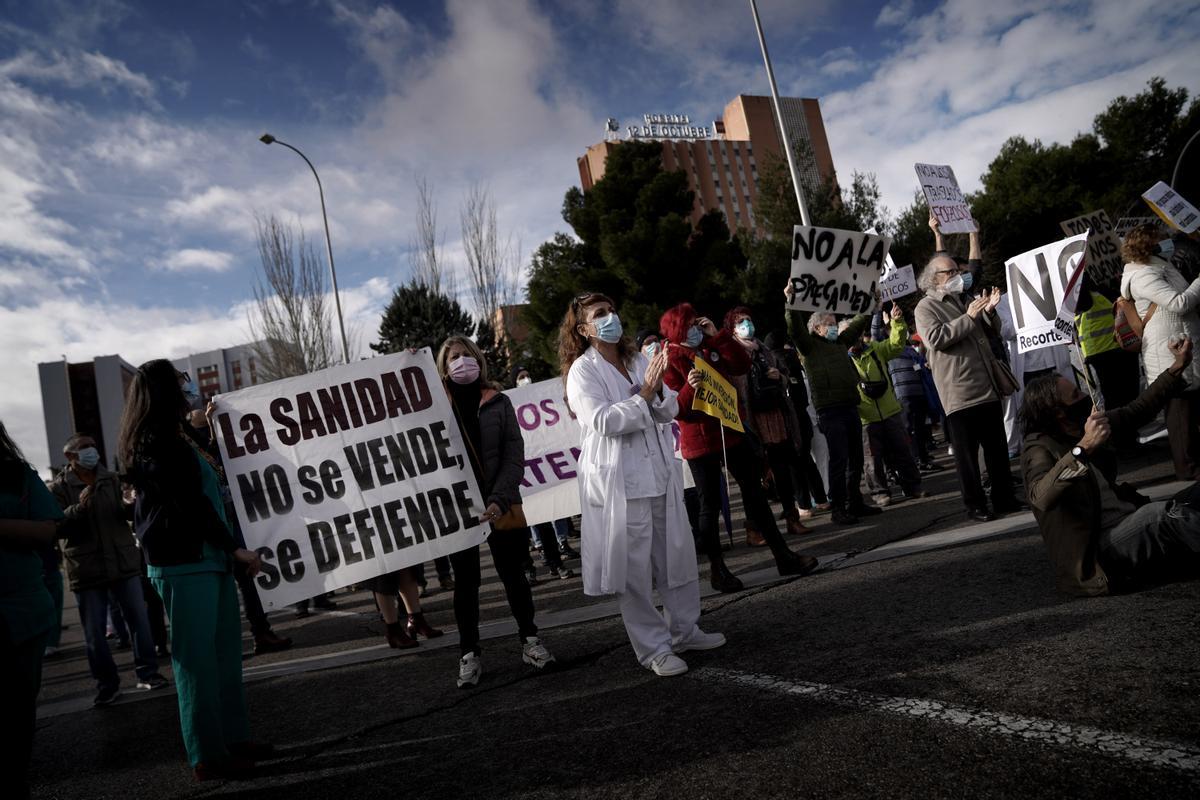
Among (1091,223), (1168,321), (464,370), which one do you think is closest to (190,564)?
(464,370)

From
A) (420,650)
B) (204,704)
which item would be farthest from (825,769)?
(420,650)

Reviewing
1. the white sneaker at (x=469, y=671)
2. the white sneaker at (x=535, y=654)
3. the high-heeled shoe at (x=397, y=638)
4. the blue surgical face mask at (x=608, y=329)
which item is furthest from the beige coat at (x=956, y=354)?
the high-heeled shoe at (x=397, y=638)

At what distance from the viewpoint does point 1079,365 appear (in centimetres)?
543

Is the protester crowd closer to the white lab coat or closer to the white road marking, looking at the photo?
the white lab coat

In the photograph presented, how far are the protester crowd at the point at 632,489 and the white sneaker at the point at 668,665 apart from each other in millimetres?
11

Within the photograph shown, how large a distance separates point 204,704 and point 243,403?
1957 millimetres

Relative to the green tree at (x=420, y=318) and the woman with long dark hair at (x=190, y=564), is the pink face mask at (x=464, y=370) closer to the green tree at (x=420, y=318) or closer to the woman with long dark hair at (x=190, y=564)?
the woman with long dark hair at (x=190, y=564)

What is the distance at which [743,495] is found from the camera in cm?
536

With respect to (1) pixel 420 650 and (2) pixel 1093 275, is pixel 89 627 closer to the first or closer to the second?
(1) pixel 420 650

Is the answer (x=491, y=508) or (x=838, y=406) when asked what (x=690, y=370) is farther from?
(x=838, y=406)

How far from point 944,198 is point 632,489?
224 inches

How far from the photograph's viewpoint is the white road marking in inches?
82.4

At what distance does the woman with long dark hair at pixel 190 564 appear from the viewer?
11.0ft

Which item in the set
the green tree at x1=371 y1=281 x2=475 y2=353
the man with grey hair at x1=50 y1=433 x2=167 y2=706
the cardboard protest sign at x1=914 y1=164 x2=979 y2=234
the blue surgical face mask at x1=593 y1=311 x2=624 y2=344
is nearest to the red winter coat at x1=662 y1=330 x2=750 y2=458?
the blue surgical face mask at x1=593 y1=311 x2=624 y2=344
